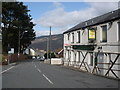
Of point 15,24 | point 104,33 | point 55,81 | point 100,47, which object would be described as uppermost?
point 15,24

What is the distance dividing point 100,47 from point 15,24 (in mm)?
40383

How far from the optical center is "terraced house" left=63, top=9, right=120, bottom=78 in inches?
920

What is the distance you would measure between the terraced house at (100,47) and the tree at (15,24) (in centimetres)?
2762

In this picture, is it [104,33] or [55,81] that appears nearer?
[55,81]

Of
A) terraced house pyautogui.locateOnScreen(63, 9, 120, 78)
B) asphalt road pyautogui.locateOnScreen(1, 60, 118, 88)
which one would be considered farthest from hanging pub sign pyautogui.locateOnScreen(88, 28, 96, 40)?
asphalt road pyautogui.locateOnScreen(1, 60, 118, 88)

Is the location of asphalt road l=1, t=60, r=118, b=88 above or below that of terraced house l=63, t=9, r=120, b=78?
below

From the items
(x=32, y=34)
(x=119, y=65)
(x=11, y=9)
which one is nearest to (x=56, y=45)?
(x=32, y=34)

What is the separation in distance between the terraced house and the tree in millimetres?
27615

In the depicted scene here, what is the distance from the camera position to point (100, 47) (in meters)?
27.2

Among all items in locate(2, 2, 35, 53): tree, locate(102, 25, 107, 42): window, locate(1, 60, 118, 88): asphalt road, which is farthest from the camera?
locate(2, 2, 35, 53): tree

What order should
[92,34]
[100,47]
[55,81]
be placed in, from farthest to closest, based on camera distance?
[92,34] < [100,47] < [55,81]

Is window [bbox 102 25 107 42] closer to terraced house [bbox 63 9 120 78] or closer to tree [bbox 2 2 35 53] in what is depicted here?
terraced house [bbox 63 9 120 78]

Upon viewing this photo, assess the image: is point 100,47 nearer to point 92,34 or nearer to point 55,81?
point 92,34

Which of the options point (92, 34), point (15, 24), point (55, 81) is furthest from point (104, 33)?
point (15, 24)
